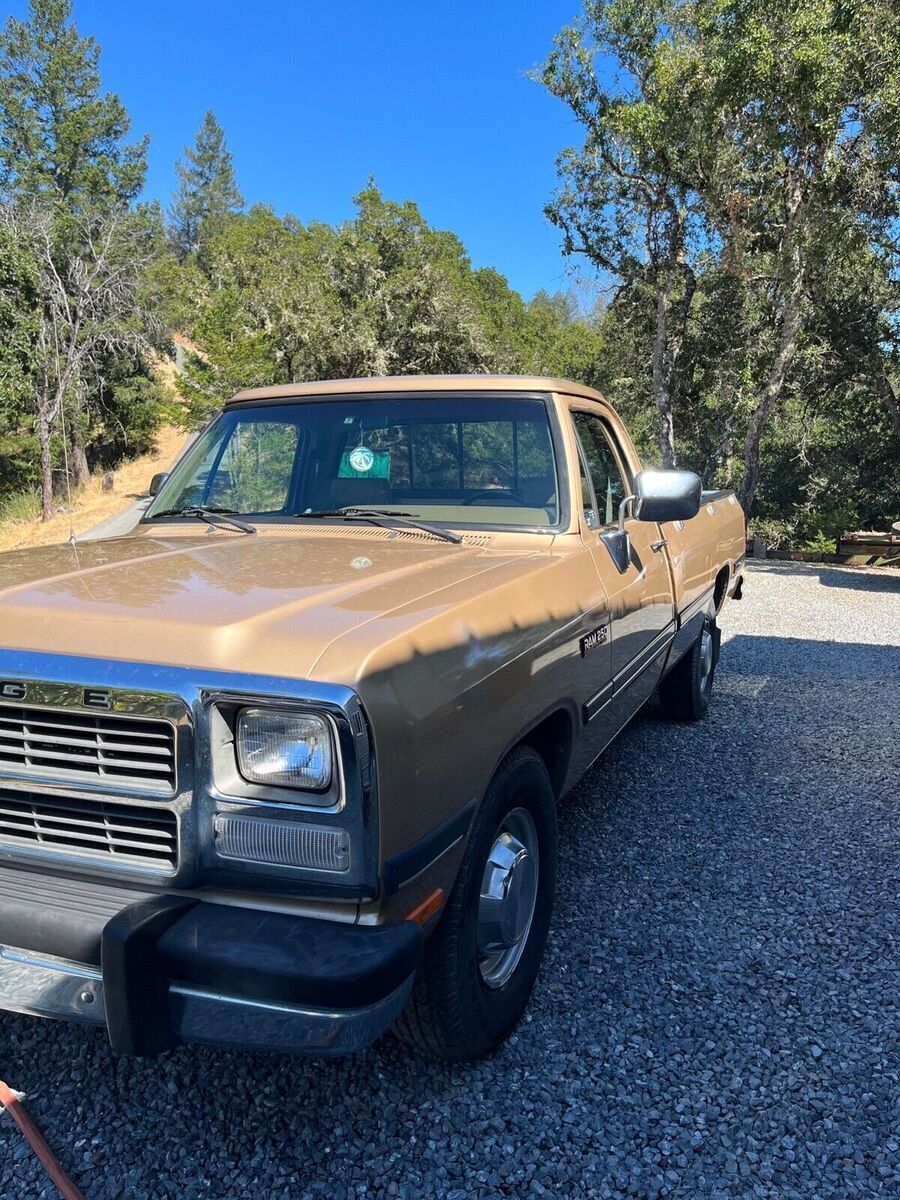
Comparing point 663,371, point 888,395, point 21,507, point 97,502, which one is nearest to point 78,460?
point 97,502

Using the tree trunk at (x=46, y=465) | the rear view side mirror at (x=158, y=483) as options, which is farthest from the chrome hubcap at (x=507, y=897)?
the tree trunk at (x=46, y=465)

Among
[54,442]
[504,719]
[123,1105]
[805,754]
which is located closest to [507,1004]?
[504,719]

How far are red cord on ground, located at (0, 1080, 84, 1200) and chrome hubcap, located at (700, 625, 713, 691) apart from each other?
14.5 feet

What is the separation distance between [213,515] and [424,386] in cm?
103

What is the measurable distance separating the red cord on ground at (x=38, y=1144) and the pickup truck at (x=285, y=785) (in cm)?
44

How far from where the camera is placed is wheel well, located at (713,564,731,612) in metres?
5.90

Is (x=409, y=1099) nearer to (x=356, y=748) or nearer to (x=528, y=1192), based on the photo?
(x=528, y=1192)

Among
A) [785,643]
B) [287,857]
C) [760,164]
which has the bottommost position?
[785,643]

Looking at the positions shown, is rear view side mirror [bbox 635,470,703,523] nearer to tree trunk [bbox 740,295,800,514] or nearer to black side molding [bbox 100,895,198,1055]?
black side molding [bbox 100,895,198,1055]

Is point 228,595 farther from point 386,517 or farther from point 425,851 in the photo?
point 386,517

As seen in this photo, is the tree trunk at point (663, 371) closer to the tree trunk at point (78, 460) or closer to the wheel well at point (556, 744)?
the wheel well at point (556, 744)

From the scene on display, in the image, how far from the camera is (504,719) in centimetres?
217

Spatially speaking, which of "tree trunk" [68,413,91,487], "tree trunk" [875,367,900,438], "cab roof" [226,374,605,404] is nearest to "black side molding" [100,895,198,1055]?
"cab roof" [226,374,605,404]

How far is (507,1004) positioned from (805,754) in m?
3.31
